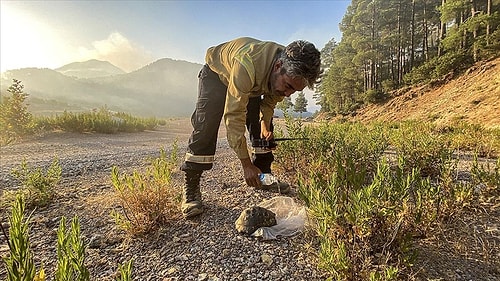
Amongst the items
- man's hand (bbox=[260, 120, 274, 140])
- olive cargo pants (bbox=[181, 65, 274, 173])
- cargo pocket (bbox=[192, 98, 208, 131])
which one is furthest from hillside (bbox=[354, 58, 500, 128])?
cargo pocket (bbox=[192, 98, 208, 131])

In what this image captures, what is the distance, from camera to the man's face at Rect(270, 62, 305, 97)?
6.27 feet

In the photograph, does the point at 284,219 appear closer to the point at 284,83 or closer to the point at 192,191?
the point at 192,191

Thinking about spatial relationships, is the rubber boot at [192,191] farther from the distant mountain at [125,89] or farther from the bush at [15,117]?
the distant mountain at [125,89]

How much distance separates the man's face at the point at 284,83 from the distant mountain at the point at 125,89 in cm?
2861

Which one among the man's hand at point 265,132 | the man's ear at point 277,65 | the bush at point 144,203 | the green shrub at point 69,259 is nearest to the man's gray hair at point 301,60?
the man's ear at point 277,65

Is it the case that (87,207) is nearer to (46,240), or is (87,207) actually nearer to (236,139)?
(46,240)

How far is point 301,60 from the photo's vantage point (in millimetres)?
1840

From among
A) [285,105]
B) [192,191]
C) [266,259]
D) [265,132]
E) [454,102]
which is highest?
[454,102]

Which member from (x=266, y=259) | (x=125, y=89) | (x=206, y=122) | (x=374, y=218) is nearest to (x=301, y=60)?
(x=206, y=122)

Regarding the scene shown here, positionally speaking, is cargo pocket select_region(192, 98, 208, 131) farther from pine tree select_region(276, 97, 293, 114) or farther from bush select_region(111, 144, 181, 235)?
pine tree select_region(276, 97, 293, 114)

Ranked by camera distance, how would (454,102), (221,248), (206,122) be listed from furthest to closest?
(454,102), (206,122), (221,248)

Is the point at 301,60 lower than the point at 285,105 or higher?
higher

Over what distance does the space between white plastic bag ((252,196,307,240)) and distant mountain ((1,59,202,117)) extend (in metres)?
28.6

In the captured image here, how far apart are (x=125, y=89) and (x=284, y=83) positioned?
80.6 metres
